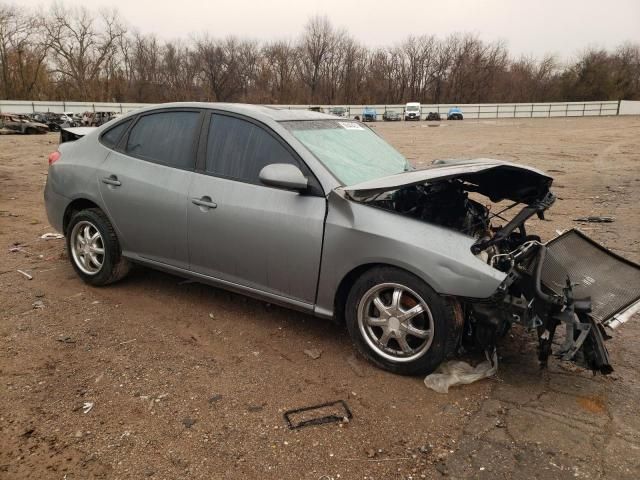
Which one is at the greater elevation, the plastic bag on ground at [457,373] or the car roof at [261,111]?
the car roof at [261,111]

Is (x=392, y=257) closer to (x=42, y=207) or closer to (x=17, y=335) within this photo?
(x=17, y=335)

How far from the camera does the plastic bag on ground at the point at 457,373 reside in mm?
3168

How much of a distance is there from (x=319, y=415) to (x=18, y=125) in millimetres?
34041

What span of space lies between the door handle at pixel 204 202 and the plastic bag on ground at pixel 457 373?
1.94 m

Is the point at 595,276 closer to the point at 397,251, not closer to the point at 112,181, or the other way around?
the point at 397,251

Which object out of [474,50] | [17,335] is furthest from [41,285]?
[474,50]

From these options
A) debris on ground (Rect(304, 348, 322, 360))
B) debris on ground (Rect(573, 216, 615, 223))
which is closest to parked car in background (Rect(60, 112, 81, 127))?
debris on ground (Rect(573, 216, 615, 223))

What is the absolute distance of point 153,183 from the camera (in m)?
4.14

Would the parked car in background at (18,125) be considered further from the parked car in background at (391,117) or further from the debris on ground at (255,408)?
the parked car in background at (391,117)

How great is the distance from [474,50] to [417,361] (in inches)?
3609

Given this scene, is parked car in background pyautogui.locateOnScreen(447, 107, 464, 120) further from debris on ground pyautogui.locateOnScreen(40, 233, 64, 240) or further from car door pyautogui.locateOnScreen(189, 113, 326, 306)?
car door pyautogui.locateOnScreen(189, 113, 326, 306)

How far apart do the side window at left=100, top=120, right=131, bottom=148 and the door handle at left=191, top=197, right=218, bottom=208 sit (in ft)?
4.13

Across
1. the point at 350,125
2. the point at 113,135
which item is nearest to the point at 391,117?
the point at 350,125

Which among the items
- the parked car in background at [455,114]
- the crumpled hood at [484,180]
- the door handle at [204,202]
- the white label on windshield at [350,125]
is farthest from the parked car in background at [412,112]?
the door handle at [204,202]
